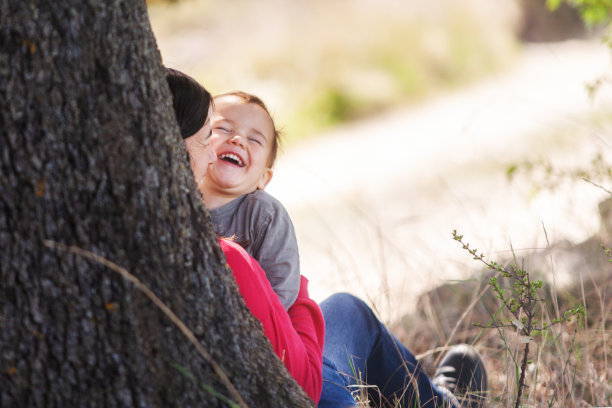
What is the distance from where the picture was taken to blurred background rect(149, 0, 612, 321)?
4492mm

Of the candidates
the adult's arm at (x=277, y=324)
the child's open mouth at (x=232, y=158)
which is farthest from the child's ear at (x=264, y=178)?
the adult's arm at (x=277, y=324)

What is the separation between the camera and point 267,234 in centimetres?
179

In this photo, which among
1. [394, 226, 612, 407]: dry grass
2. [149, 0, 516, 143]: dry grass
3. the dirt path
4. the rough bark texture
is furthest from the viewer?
[149, 0, 516, 143]: dry grass

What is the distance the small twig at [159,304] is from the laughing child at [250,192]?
55 cm

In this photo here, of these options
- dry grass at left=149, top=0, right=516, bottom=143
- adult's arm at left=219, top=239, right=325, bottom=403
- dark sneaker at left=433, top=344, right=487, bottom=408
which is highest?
dry grass at left=149, top=0, right=516, bottom=143

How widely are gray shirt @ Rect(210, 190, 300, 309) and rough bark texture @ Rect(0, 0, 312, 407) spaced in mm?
567

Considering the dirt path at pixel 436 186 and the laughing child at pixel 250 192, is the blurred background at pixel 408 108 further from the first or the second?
the laughing child at pixel 250 192

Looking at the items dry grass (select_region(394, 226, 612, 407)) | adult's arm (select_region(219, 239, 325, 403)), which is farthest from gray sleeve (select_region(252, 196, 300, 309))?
dry grass (select_region(394, 226, 612, 407))

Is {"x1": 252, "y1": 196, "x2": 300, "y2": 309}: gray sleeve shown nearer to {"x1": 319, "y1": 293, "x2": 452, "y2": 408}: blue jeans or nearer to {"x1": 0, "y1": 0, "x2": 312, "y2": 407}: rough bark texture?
{"x1": 319, "y1": 293, "x2": 452, "y2": 408}: blue jeans

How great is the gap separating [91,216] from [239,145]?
942mm

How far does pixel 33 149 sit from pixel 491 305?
97.6 inches

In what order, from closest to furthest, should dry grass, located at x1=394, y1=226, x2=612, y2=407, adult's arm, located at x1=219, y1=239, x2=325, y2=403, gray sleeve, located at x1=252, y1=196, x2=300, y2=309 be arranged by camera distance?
adult's arm, located at x1=219, y1=239, x2=325, y2=403 → gray sleeve, located at x1=252, y1=196, x2=300, y2=309 → dry grass, located at x1=394, y1=226, x2=612, y2=407

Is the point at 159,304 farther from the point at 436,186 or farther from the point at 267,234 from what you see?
the point at 436,186

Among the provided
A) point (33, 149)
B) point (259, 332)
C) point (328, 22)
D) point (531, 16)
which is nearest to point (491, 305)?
point (259, 332)
